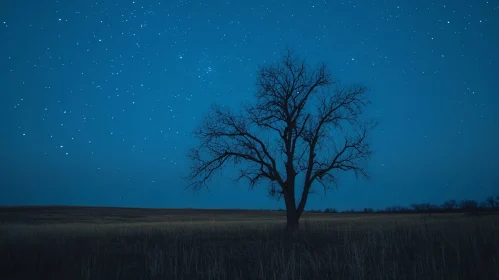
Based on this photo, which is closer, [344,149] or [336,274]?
[336,274]

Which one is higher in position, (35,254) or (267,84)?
(267,84)

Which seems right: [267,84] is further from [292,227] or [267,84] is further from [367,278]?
[367,278]

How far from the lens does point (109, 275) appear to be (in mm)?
6773

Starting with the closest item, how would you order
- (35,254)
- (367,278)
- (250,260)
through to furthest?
(367,278), (250,260), (35,254)

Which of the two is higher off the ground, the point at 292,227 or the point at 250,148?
the point at 250,148

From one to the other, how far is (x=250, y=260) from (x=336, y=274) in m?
2.45

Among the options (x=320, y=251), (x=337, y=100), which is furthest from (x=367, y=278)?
(x=337, y=100)

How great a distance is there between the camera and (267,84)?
20.0m

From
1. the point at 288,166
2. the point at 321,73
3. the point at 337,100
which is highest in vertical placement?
the point at 321,73

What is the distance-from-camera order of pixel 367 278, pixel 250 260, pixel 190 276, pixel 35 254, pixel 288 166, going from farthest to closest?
pixel 288 166, pixel 35 254, pixel 250 260, pixel 190 276, pixel 367 278

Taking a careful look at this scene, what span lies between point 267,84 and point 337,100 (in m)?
3.90

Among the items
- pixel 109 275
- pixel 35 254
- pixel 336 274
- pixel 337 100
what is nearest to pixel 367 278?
pixel 336 274

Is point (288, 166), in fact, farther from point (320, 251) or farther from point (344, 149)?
point (320, 251)

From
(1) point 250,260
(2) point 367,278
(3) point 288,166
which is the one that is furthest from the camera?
(3) point 288,166
